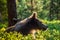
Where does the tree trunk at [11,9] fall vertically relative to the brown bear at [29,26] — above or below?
below

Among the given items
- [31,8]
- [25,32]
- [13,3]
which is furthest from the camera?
[31,8]

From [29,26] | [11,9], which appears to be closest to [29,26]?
[29,26]

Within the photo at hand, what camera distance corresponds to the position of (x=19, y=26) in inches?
304

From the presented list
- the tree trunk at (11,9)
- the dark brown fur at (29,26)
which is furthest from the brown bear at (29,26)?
the tree trunk at (11,9)

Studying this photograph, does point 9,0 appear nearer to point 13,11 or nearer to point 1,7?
point 13,11

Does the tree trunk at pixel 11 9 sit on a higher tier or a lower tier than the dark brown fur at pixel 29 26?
lower

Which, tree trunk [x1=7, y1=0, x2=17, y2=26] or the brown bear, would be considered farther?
tree trunk [x1=7, y1=0, x2=17, y2=26]

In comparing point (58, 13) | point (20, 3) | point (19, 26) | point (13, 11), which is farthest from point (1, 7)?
point (58, 13)

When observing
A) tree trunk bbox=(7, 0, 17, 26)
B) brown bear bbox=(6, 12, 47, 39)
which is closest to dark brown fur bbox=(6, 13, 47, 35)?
brown bear bbox=(6, 12, 47, 39)

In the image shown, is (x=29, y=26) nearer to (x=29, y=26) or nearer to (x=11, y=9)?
(x=29, y=26)

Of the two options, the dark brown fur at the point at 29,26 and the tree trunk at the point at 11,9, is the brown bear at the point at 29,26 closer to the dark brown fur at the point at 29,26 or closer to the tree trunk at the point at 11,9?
the dark brown fur at the point at 29,26

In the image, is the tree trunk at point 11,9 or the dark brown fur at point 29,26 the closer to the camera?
the dark brown fur at point 29,26

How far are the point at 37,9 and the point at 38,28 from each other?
50.8 m

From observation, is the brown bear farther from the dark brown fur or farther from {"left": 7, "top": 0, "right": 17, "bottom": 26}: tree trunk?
{"left": 7, "top": 0, "right": 17, "bottom": 26}: tree trunk
